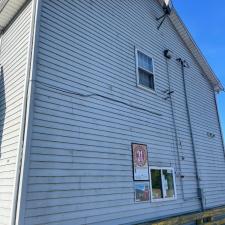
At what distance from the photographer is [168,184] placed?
8617 millimetres

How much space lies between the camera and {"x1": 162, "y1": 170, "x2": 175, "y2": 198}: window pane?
843cm

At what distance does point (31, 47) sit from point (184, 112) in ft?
22.2

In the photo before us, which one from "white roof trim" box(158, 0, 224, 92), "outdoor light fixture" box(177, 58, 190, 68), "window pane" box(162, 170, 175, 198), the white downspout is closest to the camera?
the white downspout

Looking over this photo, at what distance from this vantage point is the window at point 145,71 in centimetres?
906

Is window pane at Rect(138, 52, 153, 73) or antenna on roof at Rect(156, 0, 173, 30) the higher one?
antenna on roof at Rect(156, 0, 173, 30)

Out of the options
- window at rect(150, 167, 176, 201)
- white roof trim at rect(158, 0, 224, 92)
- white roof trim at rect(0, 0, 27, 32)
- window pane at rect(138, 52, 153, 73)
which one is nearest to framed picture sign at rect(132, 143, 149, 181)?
window at rect(150, 167, 176, 201)

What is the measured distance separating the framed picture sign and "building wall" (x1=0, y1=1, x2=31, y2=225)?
10.6 ft

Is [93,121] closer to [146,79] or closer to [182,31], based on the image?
[146,79]

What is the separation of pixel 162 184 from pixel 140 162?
4.00 feet

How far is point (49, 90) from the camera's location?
595cm

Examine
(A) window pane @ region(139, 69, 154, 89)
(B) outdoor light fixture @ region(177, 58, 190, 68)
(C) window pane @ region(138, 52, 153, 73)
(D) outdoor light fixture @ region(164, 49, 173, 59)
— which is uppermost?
(B) outdoor light fixture @ region(177, 58, 190, 68)

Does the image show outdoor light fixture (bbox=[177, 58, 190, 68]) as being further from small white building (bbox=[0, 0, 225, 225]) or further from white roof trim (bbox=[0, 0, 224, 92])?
white roof trim (bbox=[0, 0, 224, 92])

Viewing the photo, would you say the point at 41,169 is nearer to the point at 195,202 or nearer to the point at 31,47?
the point at 31,47

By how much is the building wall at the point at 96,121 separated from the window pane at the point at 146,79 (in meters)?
0.35
